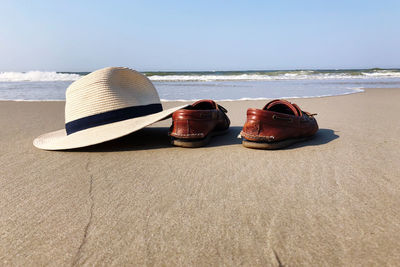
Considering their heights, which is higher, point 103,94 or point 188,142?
point 103,94

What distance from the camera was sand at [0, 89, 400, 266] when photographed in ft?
3.31

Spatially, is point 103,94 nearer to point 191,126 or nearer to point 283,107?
point 191,126

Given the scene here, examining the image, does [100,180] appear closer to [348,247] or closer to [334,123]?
[348,247]

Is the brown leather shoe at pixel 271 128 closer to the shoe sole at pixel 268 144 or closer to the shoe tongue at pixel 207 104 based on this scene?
the shoe sole at pixel 268 144

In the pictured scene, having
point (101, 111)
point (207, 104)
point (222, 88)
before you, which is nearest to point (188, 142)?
point (207, 104)

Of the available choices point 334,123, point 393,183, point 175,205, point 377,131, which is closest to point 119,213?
point 175,205

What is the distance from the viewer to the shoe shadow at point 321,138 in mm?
2420

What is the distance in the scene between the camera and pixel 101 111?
2.45 metres

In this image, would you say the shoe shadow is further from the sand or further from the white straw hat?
the white straw hat

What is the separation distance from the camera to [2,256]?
998mm

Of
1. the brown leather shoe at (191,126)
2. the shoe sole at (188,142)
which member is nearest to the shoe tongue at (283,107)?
the brown leather shoe at (191,126)

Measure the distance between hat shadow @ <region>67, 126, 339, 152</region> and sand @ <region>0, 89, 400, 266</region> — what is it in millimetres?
40

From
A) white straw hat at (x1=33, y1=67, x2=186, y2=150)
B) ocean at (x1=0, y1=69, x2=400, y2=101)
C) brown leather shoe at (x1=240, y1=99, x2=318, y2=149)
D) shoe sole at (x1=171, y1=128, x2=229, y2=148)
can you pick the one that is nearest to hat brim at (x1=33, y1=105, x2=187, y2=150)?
white straw hat at (x1=33, y1=67, x2=186, y2=150)

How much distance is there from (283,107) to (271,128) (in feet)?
1.58
